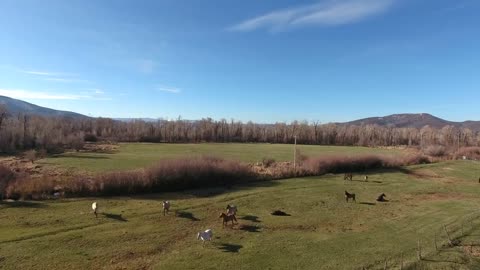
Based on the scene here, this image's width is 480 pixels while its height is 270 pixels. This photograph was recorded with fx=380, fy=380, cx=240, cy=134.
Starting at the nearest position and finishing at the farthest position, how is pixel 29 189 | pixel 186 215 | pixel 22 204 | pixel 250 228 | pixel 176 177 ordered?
pixel 250 228
pixel 186 215
pixel 22 204
pixel 29 189
pixel 176 177

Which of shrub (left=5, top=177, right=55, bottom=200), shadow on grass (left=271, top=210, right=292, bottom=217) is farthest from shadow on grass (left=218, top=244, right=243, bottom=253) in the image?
shrub (left=5, top=177, right=55, bottom=200)

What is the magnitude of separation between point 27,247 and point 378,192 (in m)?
34.1

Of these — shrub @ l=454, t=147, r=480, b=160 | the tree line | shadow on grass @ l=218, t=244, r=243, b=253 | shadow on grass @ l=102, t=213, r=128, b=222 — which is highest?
the tree line

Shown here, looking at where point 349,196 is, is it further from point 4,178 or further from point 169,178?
point 4,178

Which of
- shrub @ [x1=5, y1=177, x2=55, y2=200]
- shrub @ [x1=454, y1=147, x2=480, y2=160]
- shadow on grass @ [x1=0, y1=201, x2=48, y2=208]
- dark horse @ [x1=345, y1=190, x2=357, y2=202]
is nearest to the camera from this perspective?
shadow on grass @ [x1=0, y1=201, x2=48, y2=208]

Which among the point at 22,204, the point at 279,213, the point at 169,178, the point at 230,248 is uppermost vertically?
the point at 169,178

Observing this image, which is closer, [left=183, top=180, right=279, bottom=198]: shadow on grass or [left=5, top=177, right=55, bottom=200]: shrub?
[left=5, top=177, right=55, bottom=200]: shrub

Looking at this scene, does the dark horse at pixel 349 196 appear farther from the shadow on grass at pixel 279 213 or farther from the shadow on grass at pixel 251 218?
the shadow on grass at pixel 251 218

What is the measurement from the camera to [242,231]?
2519 centimetres

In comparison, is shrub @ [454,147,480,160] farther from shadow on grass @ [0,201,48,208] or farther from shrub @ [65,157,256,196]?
shadow on grass @ [0,201,48,208]

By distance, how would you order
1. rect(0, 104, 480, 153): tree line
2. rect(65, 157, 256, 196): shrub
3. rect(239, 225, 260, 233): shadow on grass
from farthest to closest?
rect(0, 104, 480, 153): tree line < rect(65, 157, 256, 196): shrub < rect(239, 225, 260, 233): shadow on grass

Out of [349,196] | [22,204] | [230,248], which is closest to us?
[230,248]

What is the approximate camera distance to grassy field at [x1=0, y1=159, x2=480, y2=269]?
1986 centimetres

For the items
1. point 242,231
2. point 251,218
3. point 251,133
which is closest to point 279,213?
point 251,218
